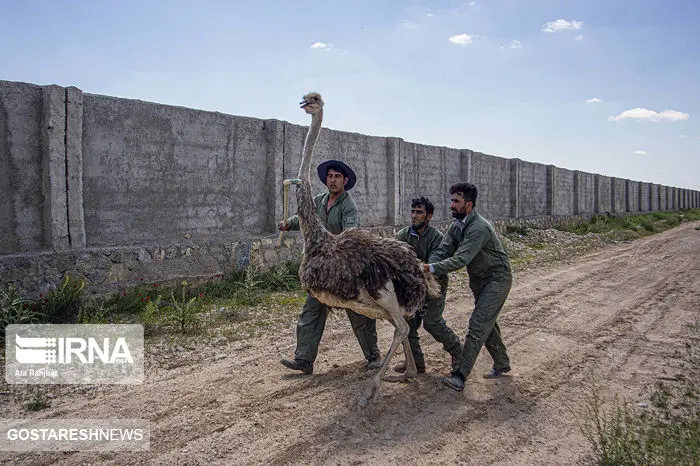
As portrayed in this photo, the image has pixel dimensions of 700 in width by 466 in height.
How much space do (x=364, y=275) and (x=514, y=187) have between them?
14.6 metres

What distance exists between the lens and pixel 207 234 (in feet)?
25.5

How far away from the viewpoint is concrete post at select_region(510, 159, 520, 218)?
17.0 meters

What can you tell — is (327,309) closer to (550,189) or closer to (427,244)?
(427,244)

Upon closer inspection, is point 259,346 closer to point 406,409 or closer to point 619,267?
point 406,409

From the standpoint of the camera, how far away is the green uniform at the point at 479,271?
4.10m

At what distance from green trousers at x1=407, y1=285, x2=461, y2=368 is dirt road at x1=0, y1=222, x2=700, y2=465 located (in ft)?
0.75

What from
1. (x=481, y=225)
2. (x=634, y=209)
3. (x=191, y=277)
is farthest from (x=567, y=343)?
(x=634, y=209)

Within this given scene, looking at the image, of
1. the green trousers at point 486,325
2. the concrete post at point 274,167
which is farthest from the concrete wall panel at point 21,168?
the green trousers at point 486,325

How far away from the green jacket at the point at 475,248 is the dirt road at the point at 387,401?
997mm

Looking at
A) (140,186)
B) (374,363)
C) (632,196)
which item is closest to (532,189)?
(140,186)

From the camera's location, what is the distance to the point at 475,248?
413cm

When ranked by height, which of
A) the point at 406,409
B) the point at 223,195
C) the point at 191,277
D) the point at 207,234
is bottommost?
the point at 406,409

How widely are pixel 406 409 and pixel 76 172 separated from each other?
16.7 ft

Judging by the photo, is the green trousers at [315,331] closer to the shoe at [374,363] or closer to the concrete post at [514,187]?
the shoe at [374,363]
